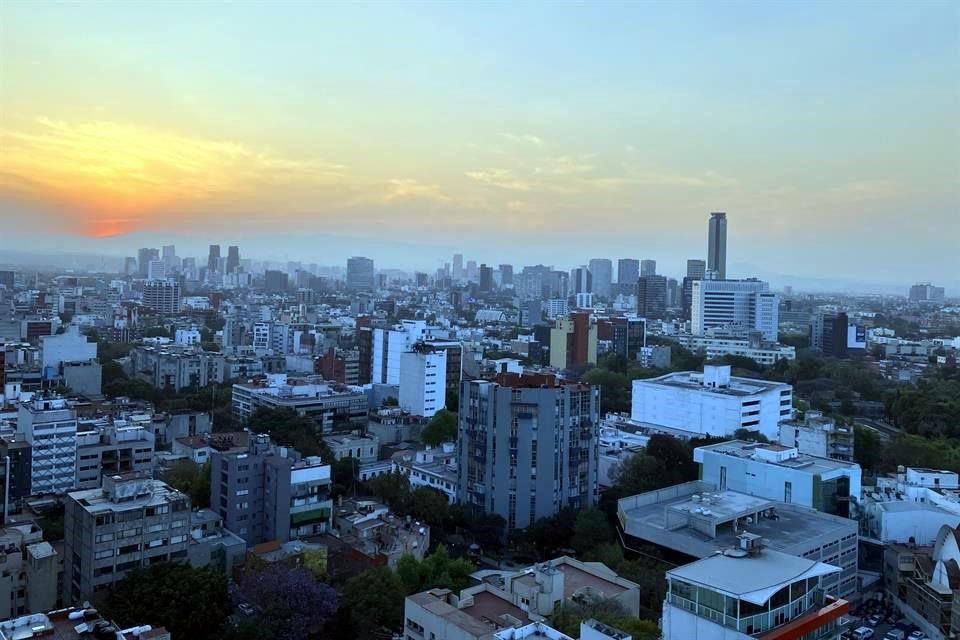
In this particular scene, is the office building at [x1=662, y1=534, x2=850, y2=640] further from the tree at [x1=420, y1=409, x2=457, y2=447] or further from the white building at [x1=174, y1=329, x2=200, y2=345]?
the white building at [x1=174, y1=329, x2=200, y2=345]

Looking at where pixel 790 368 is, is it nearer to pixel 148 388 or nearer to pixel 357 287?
pixel 148 388

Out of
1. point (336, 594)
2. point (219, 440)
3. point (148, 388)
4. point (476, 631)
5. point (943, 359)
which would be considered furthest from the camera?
point (943, 359)

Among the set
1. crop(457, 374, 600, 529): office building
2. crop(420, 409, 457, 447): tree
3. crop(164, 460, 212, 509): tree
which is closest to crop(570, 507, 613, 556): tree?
crop(457, 374, 600, 529): office building

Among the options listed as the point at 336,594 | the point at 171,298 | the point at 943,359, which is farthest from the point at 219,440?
the point at 171,298

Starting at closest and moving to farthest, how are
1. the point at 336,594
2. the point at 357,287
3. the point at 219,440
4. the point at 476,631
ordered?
the point at 476,631 < the point at 336,594 < the point at 219,440 < the point at 357,287

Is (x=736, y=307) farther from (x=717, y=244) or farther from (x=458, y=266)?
(x=458, y=266)

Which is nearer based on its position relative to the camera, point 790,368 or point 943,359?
point 790,368
